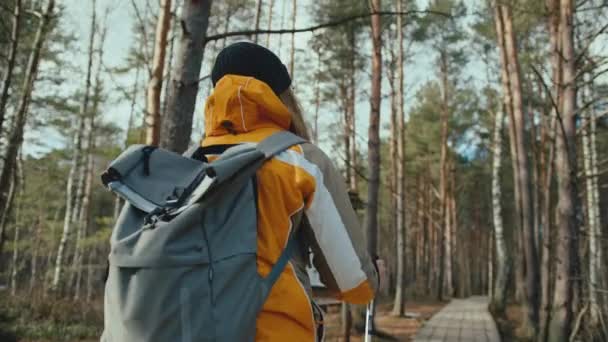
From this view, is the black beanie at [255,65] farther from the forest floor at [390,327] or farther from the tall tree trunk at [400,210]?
the tall tree trunk at [400,210]

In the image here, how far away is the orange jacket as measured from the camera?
46.6 inches

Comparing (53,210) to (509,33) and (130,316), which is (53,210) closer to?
(509,33)

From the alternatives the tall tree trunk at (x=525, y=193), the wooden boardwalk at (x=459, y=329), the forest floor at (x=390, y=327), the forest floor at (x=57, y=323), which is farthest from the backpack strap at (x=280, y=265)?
the tall tree trunk at (x=525, y=193)

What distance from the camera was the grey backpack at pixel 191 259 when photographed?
1063mm

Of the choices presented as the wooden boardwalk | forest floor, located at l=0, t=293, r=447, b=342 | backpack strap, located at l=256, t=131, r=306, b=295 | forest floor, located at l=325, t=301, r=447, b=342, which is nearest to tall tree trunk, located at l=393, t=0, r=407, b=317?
forest floor, located at l=325, t=301, r=447, b=342

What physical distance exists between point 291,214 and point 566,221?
4.98 m

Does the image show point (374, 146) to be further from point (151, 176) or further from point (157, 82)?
point (151, 176)

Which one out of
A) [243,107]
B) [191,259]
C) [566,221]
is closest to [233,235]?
[191,259]

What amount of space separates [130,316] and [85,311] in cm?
1078

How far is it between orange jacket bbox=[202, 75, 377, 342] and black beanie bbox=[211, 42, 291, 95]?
8cm

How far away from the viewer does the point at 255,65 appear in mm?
1508

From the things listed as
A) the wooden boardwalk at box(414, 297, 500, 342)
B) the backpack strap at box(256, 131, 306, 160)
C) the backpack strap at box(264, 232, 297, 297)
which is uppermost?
the backpack strap at box(256, 131, 306, 160)

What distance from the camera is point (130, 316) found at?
42.5 inches

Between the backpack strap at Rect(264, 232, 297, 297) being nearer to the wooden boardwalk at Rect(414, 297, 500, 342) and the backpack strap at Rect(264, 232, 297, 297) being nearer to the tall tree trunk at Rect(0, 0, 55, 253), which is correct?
the wooden boardwalk at Rect(414, 297, 500, 342)
